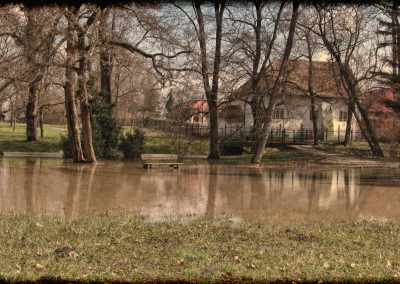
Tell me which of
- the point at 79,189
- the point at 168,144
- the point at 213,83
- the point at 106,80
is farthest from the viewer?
the point at 168,144

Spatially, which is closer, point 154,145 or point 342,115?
point 154,145

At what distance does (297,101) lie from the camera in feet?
147

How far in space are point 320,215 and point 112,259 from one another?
7.15 metres

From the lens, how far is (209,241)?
7707mm

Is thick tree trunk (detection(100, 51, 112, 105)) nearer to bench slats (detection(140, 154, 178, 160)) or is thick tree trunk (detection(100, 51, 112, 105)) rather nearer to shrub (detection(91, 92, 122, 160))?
shrub (detection(91, 92, 122, 160))

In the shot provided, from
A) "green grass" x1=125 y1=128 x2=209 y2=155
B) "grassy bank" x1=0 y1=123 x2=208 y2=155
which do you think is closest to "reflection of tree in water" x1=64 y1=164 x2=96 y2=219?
"grassy bank" x1=0 y1=123 x2=208 y2=155

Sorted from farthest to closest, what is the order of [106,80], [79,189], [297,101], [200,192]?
[297,101] → [106,80] → [200,192] → [79,189]

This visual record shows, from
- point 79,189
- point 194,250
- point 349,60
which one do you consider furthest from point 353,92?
point 194,250

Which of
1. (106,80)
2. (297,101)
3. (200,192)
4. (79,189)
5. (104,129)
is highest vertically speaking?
(106,80)

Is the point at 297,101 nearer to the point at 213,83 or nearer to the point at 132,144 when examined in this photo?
the point at 213,83

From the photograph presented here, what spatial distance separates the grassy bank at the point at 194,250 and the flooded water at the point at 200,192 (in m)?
1.97

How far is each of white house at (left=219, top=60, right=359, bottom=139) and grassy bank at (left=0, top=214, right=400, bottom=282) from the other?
76.3 feet

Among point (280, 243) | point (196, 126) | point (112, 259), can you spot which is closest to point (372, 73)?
point (196, 126)

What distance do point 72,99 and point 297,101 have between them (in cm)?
2444
